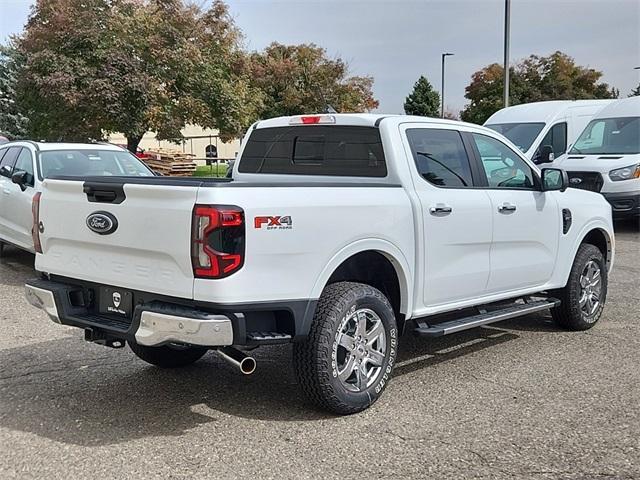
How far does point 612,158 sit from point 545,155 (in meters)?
1.38

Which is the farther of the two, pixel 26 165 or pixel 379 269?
pixel 26 165

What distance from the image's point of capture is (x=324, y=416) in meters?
4.48

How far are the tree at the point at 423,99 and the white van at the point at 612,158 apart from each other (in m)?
41.3

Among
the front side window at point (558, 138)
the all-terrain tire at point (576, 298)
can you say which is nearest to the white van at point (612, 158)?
the front side window at point (558, 138)

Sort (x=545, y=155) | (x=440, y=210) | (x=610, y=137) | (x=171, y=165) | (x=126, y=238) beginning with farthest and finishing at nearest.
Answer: (x=171, y=165) → (x=545, y=155) → (x=610, y=137) → (x=440, y=210) → (x=126, y=238)

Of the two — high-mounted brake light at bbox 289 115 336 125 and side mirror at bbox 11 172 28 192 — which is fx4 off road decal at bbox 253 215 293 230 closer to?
high-mounted brake light at bbox 289 115 336 125

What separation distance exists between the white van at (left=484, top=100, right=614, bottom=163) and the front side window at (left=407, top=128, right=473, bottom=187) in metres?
10.3

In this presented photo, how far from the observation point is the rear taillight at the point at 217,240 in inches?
150

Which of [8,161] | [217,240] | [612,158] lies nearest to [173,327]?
[217,240]

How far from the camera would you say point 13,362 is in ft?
18.5

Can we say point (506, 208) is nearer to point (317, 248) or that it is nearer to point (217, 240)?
point (317, 248)

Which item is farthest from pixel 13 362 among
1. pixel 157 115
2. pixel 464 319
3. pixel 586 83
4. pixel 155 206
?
pixel 586 83

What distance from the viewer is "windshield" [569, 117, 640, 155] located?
14.1m

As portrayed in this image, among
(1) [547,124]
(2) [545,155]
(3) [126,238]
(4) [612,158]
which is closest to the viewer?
(3) [126,238]
